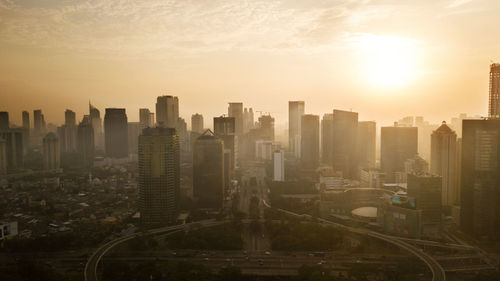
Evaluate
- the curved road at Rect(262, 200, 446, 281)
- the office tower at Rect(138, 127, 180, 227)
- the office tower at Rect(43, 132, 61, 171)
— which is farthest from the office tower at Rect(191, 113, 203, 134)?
the curved road at Rect(262, 200, 446, 281)

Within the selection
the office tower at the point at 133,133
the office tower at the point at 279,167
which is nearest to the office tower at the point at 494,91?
the office tower at the point at 279,167

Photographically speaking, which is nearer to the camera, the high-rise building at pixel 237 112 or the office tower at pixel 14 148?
the office tower at pixel 14 148

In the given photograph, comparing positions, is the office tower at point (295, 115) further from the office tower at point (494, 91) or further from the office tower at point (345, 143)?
the office tower at point (494, 91)

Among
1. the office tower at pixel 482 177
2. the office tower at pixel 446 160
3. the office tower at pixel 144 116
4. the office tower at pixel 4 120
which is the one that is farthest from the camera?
the office tower at pixel 144 116

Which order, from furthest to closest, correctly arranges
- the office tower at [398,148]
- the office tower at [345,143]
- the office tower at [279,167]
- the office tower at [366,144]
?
the office tower at [366,144] → the office tower at [345,143] → the office tower at [279,167] → the office tower at [398,148]

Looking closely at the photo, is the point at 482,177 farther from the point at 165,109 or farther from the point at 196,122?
the point at 196,122

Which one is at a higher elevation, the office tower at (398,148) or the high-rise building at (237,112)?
the high-rise building at (237,112)
